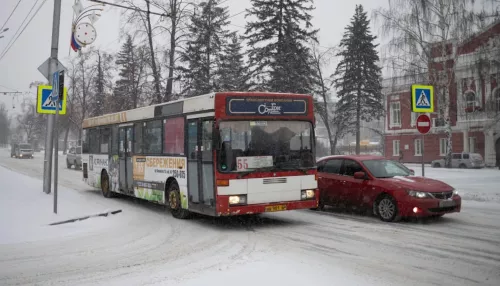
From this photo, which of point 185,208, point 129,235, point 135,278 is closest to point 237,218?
point 185,208

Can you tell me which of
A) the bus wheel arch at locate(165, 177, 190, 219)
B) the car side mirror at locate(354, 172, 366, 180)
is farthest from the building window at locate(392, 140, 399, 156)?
the bus wheel arch at locate(165, 177, 190, 219)

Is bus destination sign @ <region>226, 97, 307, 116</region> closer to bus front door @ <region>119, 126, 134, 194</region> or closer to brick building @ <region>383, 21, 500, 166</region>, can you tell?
bus front door @ <region>119, 126, 134, 194</region>

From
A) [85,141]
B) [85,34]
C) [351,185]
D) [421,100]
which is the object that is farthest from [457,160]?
[85,34]

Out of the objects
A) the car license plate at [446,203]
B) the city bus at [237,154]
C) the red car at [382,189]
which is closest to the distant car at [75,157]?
the city bus at [237,154]

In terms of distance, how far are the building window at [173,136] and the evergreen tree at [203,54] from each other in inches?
764

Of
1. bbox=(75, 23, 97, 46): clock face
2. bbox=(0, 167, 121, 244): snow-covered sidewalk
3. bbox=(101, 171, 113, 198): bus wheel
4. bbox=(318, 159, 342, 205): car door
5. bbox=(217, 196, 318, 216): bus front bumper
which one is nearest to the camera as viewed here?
bbox=(0, 167, 121, 244): snow-covered sidewalk

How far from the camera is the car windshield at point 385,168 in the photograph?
11711 millimetres

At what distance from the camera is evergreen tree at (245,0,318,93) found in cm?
3188

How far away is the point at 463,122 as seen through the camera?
4784 centimetres

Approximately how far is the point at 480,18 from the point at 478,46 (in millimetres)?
2679

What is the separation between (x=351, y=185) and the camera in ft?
39.8

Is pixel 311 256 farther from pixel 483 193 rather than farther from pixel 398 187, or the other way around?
pixel 483 193

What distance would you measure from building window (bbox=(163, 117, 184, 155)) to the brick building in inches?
517

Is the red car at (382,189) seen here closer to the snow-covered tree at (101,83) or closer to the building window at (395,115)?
the snow-covered tree at (101,83)
